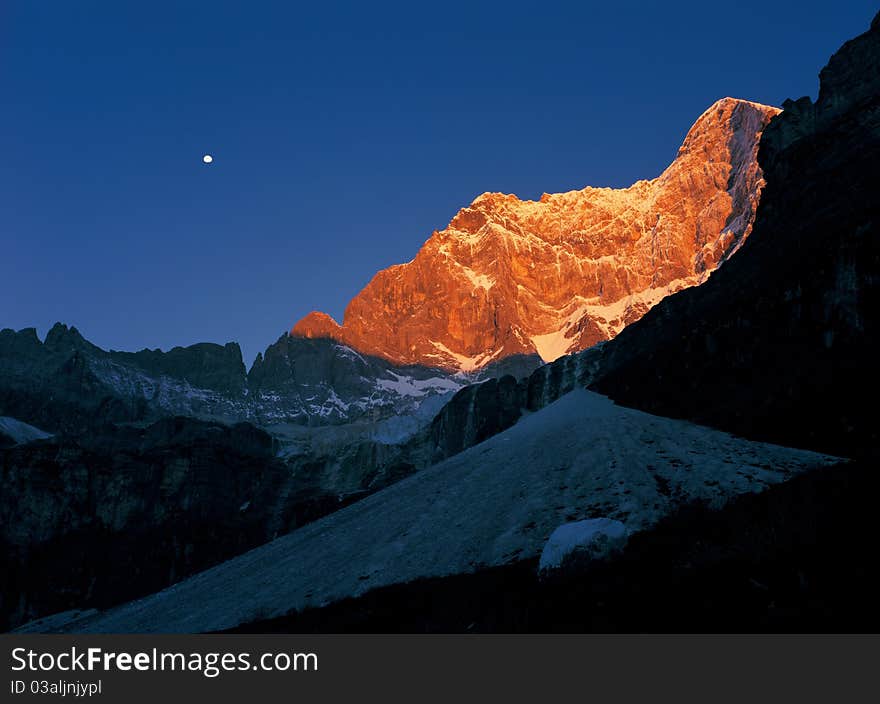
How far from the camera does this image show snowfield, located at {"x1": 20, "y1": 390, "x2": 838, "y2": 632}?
38.6 m

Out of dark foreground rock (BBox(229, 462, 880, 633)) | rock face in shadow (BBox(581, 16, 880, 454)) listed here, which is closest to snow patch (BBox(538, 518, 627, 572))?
dark foreground rock (BBox(229, 462, 880, 633))

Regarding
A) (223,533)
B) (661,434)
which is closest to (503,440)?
(661,434)

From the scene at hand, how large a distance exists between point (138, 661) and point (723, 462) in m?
35.2

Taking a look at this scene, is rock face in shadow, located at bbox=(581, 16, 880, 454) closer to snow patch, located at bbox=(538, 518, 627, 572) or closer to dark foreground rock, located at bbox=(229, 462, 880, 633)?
dark foreground rock, located at bbox=(229, 462, 880, 633)

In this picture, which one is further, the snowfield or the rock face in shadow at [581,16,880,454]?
the rock face in shadow at [581,16,880,454]

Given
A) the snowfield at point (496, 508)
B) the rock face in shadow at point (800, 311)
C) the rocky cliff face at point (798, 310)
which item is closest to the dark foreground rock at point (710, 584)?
the snowfield at point (496, 508)

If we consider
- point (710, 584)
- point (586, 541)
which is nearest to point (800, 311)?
point (586, 541)

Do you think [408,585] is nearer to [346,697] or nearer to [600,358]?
[346,697]

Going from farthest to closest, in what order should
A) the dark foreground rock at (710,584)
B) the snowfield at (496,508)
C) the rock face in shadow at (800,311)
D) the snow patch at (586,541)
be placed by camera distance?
1. the rock face in shadow at (800,311)
2. the snowfield at (496,508)
3. the snow patch at (586,541)
4. the dark foreground rock at (710,584)

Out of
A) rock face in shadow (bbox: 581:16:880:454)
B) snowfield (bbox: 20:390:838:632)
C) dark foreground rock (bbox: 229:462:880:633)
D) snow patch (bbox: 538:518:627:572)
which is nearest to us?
dark foreground rock (bbox: 229:462:880:633)

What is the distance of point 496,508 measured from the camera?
44.8 meters

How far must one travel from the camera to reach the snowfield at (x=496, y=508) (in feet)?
127

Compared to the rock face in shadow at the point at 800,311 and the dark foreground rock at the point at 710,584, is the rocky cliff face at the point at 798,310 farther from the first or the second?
the dark foreground rock at the point at 710,584

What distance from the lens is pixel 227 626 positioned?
4000 centimetres
